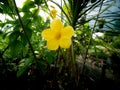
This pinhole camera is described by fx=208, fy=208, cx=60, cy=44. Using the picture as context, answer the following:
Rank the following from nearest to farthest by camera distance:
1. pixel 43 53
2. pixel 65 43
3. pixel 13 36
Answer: pixel 65 43
pixel 13 36
pixel 43 53

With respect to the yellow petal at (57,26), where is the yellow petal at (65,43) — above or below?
below

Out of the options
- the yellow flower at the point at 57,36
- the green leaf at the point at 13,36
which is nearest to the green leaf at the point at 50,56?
the green leaf at the point at 13,36

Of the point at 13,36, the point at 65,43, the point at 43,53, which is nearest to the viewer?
the point at 65,43

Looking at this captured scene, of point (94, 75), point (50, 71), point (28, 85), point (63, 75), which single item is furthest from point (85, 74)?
point (28, 85)

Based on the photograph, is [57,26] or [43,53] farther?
[43,53]

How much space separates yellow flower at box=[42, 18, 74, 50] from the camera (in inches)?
22.1

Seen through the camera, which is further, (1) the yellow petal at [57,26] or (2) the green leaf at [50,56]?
(2) the green leaf at [50,56]

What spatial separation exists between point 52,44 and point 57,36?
46 mm

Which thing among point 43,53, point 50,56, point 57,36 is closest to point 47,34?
point 57,36

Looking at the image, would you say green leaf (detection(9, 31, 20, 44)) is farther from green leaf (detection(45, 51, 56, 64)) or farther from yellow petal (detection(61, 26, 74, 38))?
yellow petal (detection(61, 26, 74, 38))

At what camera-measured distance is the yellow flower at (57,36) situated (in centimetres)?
56

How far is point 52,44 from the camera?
58 cm

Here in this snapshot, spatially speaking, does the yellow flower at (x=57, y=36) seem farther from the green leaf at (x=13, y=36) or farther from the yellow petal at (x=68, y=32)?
the green leaf at (x=13, y=36)

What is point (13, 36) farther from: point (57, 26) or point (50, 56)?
point (57, 26)
